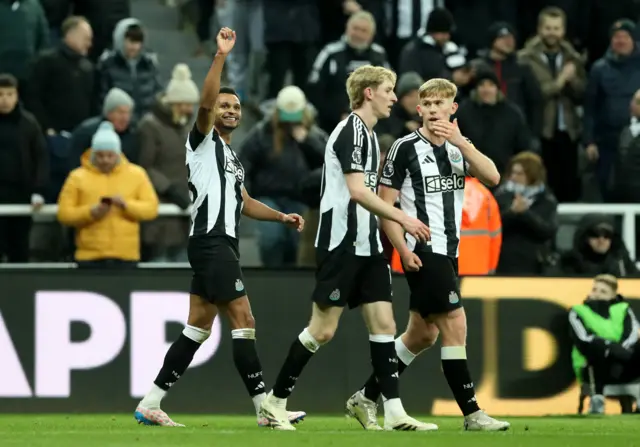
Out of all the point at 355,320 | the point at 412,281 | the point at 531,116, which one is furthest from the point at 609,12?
the point at 412,281

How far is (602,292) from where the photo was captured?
42.1ft

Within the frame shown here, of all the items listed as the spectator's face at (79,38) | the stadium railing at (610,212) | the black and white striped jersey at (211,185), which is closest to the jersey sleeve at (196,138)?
the black and white striped jersey at (211,185)

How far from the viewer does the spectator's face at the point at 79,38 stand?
15.4 meters

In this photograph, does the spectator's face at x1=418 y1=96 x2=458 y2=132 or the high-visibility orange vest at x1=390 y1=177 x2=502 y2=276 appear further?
the high-visibility orange vest at x1=390 y1=177 x2=502 y2=276

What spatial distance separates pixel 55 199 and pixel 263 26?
329 cm

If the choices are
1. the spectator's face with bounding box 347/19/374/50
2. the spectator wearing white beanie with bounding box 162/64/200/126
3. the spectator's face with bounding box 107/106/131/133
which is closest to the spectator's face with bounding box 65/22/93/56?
the spectator wearing white beanie with bounding box 162/64/200/126

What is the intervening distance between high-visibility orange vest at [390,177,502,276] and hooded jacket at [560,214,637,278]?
1.00 m

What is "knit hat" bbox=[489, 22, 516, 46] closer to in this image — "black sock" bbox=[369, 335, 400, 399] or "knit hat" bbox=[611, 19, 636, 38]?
"knit hat" bbox=[611, 19, 636, 38]

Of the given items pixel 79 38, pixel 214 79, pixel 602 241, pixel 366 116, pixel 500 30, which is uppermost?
pixel 500 30

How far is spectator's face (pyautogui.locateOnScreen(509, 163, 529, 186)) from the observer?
45.7 ft

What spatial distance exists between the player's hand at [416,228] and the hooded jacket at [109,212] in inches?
182

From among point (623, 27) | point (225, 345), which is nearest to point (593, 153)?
point (623, 27)

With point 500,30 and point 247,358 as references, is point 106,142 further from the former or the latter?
point 500,30

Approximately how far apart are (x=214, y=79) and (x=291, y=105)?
5.08 metres
